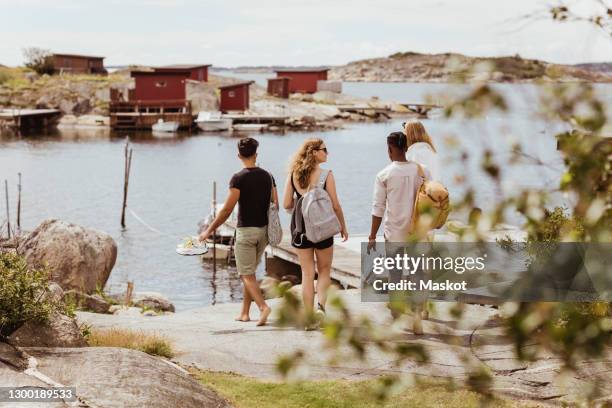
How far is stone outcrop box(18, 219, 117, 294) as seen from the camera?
16.8m

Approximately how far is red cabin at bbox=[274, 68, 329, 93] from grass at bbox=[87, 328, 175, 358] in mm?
106309

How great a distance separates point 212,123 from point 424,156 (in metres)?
79.4

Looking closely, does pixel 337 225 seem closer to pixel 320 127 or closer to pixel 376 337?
pixel 376 337

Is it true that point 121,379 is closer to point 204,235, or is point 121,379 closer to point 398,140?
point 204,235

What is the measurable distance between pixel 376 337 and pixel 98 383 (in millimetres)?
4279

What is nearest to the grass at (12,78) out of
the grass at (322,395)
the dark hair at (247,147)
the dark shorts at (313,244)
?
the dark hair at (247,147)

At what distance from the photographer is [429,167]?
391 inches

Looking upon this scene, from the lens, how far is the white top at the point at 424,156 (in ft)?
32.4

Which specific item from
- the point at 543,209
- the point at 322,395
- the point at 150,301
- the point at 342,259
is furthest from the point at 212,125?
the point at 543,209

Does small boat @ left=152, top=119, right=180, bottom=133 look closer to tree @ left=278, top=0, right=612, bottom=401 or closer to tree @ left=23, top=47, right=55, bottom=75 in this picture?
tree @ left=23, top=47, right=55, bottom=75

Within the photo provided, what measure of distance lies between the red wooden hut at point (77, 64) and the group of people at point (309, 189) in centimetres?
10502

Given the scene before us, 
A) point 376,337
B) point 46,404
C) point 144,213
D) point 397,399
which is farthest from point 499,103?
point 144,213

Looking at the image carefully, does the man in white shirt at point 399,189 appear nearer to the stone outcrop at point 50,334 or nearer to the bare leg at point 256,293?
the bare leg at point 256,293

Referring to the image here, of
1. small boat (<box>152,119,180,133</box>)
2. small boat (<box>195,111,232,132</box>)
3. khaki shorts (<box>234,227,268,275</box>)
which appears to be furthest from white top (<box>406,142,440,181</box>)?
small boat (<box>195,111,232,132</box>)
